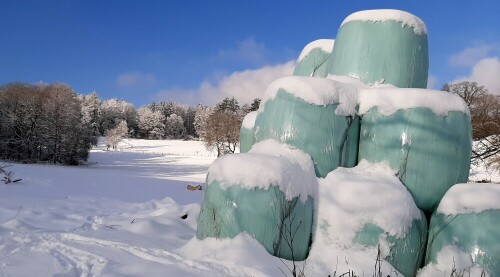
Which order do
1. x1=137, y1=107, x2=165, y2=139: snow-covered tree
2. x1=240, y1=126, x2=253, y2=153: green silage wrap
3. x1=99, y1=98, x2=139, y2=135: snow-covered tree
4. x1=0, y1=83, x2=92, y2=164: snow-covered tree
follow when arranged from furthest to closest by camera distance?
x1=137, y1=107, x2=165, y2=139: snow-covered tree → x1=99, y1=98, x2=139, y2=135: snow-covered tree → x1=0, y1=83, x2=92, y2=164: snow-covered tree → x1=240, y1=126, x2=253, y2=153: green silage wrap

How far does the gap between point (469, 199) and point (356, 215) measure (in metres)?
1.20

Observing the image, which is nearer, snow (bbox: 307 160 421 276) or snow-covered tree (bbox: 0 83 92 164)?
snow (bbox: 307 160 421 276)

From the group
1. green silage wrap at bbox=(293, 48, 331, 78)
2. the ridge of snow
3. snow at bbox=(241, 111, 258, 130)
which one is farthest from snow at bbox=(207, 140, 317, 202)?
green silage wrap at bbox=(293, 48, 331, 78)

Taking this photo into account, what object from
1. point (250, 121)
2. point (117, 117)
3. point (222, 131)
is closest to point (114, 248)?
point (250, 121)

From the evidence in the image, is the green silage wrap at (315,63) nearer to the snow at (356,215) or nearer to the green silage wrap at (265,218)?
the snow at (356,215)

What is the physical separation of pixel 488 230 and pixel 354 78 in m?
2.50

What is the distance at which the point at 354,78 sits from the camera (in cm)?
526

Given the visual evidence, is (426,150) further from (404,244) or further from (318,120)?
(318,120)

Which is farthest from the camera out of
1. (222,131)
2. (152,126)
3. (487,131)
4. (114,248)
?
(152,126)

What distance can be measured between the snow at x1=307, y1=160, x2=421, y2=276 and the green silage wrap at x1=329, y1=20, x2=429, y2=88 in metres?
1.80

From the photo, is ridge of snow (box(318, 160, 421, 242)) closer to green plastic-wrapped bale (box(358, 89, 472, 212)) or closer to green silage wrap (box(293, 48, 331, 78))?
green plastic-wrapped bale (box(358, 89, 472, 212))

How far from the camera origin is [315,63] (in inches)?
264

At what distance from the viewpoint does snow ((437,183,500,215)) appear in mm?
3865

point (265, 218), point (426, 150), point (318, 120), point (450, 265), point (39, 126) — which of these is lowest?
point (450, 265)
